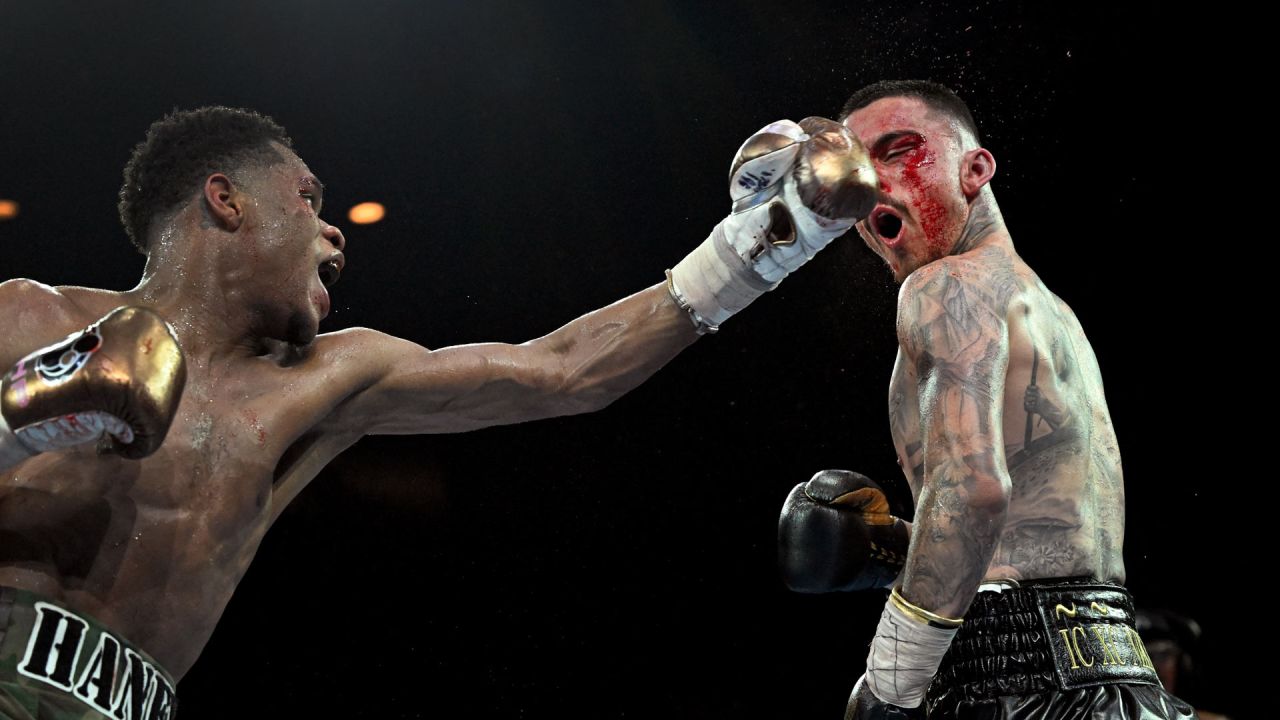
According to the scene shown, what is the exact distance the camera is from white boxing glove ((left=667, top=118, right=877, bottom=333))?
2.00 m

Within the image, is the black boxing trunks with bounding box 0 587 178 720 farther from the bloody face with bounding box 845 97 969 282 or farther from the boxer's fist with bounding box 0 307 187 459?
the bloody face with bounding box 845 97 969 282

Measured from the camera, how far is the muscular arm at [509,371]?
2.17 m

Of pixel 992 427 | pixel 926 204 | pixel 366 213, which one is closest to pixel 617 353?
pixel 926 204

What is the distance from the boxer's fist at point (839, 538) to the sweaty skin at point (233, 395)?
0.42 meters

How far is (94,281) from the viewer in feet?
14.4

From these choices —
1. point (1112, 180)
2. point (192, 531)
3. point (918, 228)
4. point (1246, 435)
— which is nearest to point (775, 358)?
point (1112, 180)

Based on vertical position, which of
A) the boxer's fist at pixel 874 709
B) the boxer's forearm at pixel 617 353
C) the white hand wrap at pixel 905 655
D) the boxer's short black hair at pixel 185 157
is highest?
the boxer's short black hair at pixel 185 157

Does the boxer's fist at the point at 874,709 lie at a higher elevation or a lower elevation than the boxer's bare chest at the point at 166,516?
lower

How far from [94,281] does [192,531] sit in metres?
2.97

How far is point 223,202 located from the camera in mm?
2123

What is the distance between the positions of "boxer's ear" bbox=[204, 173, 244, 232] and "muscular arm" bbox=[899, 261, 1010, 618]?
126 centimetres

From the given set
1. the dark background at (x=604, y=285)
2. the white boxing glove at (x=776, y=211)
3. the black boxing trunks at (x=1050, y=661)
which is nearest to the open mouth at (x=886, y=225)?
the white boxing glove at (x=776, y=211)

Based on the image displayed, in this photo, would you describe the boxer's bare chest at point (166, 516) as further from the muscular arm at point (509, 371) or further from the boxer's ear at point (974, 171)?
the boxer's ear at point (974, 171)

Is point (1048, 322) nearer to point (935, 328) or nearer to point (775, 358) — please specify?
point (935, 328)
